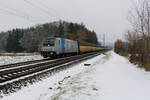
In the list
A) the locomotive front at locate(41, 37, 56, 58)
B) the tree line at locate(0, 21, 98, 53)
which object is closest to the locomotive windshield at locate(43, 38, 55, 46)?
the locomotive front at locate(41, 37, 56, 58)

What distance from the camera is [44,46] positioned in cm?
A: 1734

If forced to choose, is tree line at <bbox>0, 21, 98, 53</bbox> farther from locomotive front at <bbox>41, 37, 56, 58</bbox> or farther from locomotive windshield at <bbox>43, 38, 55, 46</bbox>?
locomotive front at <bbox>41, 37, 56, 58</bbox>

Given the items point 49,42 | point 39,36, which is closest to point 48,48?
point 49,42

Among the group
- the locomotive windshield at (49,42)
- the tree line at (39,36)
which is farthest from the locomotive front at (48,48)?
the tree line at (39,36)

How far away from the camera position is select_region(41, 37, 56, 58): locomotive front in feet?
54.7

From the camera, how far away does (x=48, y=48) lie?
16844 millimetres

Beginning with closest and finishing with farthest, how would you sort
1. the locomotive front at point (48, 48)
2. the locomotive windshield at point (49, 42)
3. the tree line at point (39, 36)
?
the locomotive front at point (48, 48)
the locomotive windshield at point (49, 42)
the tree line at point (39, 36)

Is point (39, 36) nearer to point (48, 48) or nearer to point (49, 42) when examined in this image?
point (49, 42)

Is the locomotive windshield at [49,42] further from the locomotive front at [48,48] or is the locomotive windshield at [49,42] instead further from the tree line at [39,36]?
the tree line at [39,36]

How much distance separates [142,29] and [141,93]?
5703 mm

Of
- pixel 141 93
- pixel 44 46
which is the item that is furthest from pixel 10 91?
pixel 44 46

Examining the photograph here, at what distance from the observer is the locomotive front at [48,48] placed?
1667 cm

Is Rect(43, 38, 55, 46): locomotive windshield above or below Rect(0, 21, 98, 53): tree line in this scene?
below

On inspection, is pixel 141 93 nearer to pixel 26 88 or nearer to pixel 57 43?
pixel 26 88
